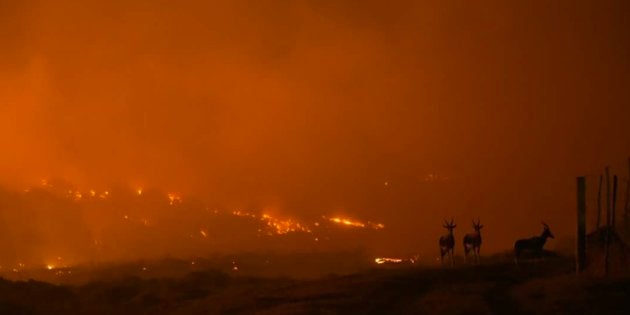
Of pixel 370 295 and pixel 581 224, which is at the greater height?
pixel 581 224

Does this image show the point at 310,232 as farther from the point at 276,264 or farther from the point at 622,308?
the point at 622,308

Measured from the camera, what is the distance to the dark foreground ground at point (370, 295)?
1872 cm

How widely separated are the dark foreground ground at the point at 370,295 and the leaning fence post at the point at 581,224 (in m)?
0.79

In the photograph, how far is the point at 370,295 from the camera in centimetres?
2223

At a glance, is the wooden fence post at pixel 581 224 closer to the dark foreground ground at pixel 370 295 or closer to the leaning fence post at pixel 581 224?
the leaning fence post at pixel 581 224

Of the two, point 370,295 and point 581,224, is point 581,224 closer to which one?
point 581,224

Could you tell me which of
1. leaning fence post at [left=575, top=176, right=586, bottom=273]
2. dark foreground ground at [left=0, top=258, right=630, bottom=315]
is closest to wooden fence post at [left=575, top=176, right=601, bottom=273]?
leaning fence post at [left=575, top=176, right=586, bottom=273]

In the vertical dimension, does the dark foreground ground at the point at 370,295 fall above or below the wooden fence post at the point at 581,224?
below

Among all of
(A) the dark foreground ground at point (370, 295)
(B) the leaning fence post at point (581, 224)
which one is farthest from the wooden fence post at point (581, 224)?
(A) the dark foreground ground at point (370, 295)

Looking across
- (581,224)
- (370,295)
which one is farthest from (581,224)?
(370,295)

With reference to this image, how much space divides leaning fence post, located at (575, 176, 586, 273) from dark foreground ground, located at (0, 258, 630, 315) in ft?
2.61

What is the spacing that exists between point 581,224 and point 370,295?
22.4 feet

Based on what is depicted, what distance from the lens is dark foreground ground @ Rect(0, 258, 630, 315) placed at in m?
18.7

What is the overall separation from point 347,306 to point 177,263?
47.5 meters
